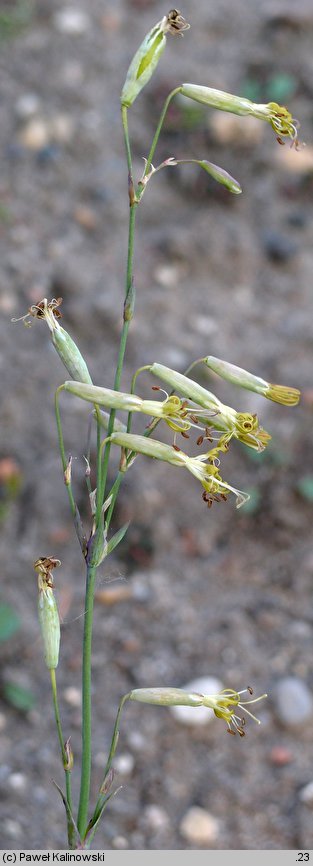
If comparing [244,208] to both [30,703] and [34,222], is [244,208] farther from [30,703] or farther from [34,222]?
[30,703]

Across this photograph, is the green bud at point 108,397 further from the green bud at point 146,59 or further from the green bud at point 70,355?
the green bud at point 146,59

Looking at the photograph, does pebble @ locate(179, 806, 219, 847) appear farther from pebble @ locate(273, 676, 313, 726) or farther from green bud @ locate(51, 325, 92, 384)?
green bud @ locate(51, 325, 92, 384)

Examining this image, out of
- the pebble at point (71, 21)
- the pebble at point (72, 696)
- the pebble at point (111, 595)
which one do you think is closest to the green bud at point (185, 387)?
the pebble at point (72, 696)

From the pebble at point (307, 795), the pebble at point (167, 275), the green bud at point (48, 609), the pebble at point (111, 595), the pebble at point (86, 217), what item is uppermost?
the pebble at point (86, 217)

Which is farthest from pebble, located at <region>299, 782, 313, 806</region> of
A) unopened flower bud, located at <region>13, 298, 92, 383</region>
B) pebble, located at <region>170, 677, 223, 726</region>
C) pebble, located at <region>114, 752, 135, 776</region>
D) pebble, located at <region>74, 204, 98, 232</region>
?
pebble, located at <region>74, 204, 98, 232</region>

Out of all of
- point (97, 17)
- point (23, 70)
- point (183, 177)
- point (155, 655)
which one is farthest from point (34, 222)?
point (155, 655)
